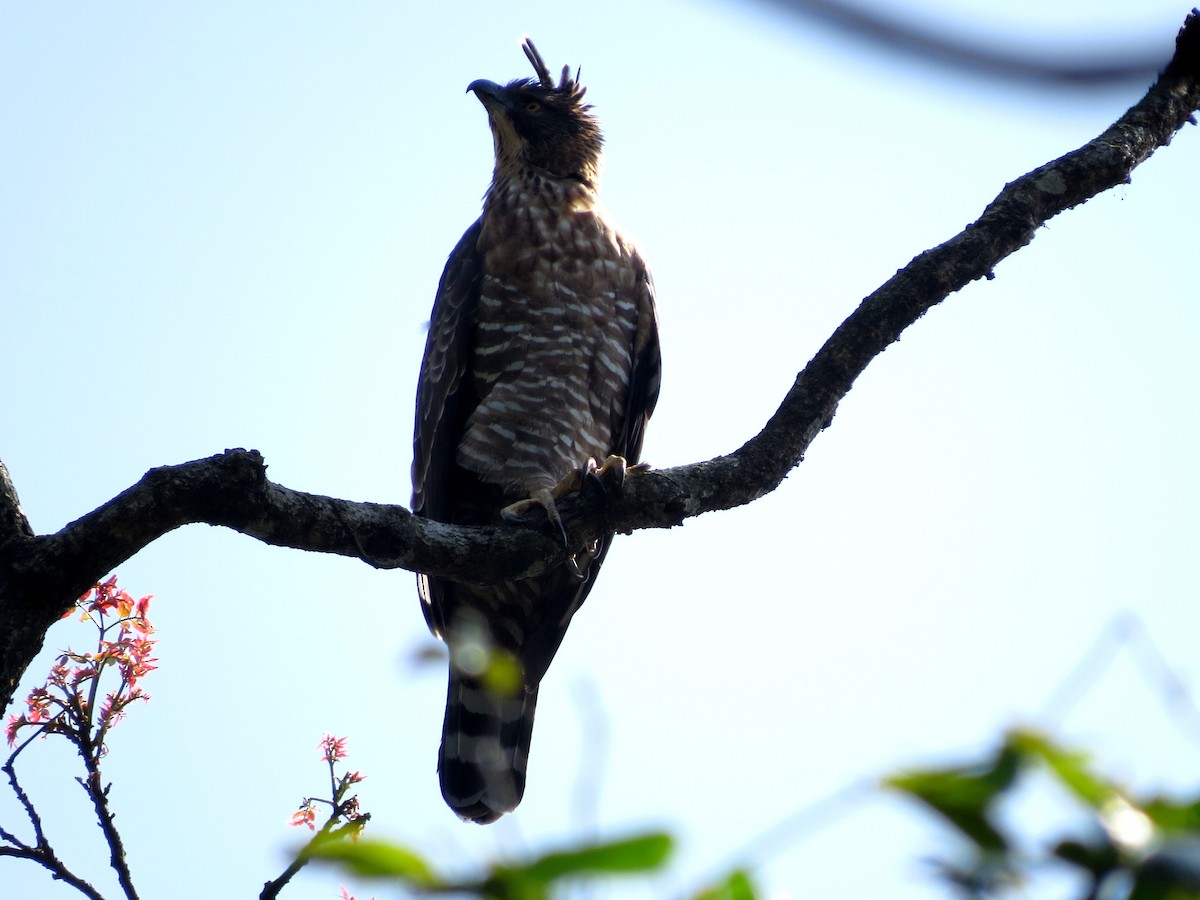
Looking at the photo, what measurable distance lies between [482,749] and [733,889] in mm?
4891

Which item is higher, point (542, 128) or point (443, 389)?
point (542, 128)

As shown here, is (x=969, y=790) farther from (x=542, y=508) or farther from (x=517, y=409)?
(x=517, y=409)

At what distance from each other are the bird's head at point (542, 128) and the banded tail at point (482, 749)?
2680mm

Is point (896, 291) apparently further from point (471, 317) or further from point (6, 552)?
point (6, 552)

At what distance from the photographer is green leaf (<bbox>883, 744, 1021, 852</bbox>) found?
729mm

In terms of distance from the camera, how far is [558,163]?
6.47 m

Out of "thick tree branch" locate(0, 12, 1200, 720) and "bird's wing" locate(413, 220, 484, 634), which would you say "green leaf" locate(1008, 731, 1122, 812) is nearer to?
"thick tree branch" locate(0, 12, 1200, 720)

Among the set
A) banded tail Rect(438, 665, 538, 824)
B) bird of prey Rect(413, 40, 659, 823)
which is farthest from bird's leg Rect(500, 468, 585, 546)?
banded tail Rect(438, 665, 538, 824)

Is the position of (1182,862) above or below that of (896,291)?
below

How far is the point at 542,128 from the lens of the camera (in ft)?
21.5

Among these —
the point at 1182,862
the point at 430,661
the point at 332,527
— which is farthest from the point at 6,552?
the point at 1182,862

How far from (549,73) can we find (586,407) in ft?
7.71

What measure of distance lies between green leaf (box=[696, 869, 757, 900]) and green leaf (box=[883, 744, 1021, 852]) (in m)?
0.11

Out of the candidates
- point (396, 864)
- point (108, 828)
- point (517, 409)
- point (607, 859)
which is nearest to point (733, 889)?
point (607, 859)
